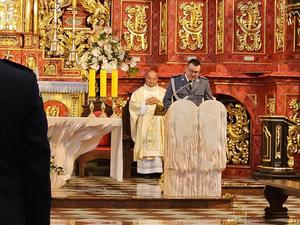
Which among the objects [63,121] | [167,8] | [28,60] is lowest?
[63,121]

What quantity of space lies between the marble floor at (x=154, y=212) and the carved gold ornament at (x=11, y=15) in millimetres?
4152

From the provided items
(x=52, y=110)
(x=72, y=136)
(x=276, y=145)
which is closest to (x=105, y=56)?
(x=72, y=136)

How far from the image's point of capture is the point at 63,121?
37.5ft

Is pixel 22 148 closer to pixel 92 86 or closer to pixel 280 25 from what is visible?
pixel 92 86

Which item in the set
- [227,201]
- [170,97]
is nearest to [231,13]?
[170,97]

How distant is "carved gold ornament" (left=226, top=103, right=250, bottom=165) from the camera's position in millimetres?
15727

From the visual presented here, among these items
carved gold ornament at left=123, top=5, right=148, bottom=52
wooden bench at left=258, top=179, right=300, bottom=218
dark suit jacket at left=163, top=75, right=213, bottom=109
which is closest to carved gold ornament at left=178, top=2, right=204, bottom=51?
carved gold ornament at left=123, top=5, right=148, bottom=52

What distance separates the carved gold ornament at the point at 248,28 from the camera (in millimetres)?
16188

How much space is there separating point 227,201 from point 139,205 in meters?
1.04

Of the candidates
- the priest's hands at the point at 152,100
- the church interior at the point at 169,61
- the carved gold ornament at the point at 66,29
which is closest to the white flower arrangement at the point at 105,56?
the church interior at the point at 169,61

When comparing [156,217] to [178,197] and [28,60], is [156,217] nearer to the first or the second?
[178,197]

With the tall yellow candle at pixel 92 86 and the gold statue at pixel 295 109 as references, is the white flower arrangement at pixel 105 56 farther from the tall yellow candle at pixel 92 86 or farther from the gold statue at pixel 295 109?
the gold statue at pixel 295 109

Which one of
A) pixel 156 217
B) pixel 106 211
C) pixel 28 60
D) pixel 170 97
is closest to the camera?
pixel 156 217

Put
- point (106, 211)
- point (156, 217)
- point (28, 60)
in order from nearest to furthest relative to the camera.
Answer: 1. point (156, 217)
2. point (106, 211)
3. point (28, 60)
